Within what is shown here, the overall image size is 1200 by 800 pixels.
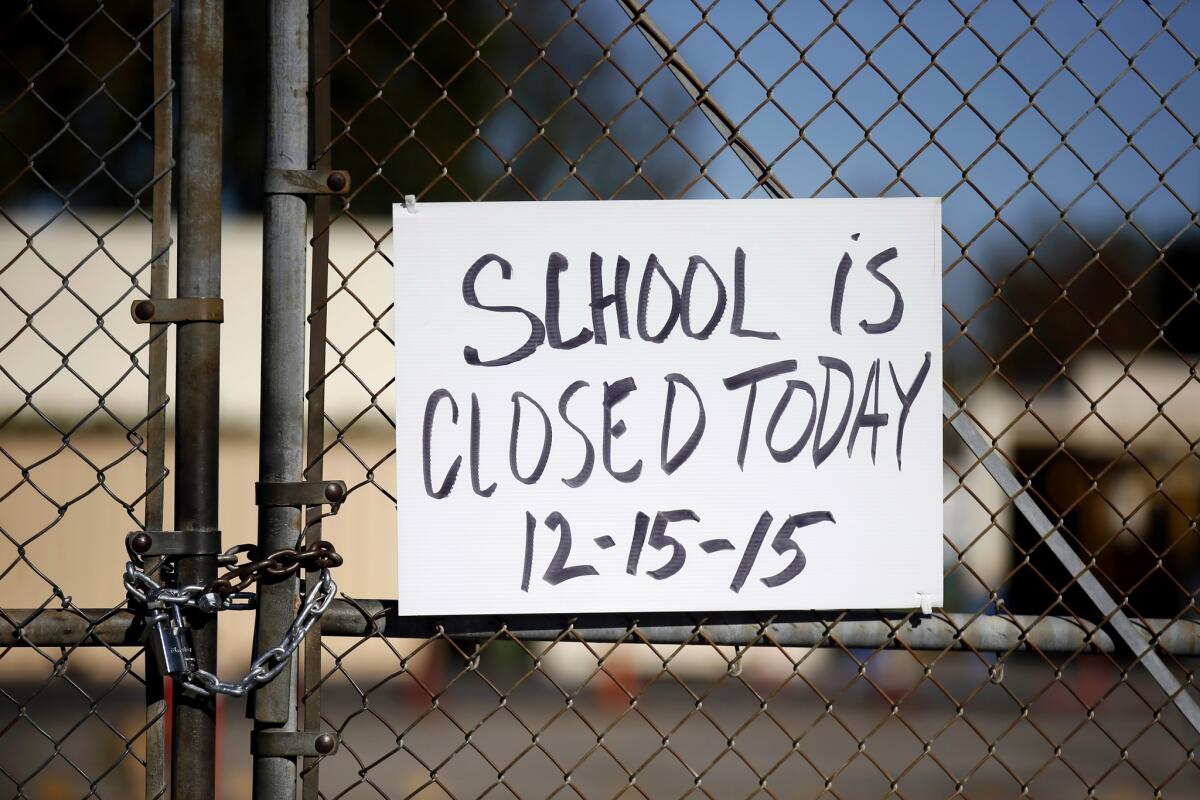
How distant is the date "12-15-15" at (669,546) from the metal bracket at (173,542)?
0.44 metres

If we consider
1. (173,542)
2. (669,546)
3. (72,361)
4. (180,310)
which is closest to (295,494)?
(173,542)

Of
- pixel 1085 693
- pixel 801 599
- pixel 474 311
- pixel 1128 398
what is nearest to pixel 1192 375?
pixel 801 599

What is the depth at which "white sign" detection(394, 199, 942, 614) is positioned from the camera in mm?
1478

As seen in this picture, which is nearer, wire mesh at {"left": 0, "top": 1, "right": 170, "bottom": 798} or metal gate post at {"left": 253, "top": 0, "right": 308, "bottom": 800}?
metal gate post at {"left": 253, "top": 0, "right": 308, "bottom": 800}

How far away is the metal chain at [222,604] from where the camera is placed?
4.43 ft

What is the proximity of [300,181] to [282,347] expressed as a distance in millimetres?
229

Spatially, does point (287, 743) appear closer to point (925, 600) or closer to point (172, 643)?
→ point (172, 643)

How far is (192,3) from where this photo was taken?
4.66 ft

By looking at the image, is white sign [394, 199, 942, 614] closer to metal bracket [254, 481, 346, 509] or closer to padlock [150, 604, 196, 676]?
metal bracket [254, 481, 346, 509]

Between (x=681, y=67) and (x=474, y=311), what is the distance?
48 centimetres

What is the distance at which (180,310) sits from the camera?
140 centimetres

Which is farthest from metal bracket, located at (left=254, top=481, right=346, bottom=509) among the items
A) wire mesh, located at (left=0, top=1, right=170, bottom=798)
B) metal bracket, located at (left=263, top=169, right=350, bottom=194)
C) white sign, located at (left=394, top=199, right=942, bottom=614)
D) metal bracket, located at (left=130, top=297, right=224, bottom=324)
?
wire mesh, located at (left=0, top=1, right=170, bottom=798)

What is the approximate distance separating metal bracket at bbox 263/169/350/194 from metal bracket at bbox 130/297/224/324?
174mm

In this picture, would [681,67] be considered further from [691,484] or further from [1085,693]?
[1085,693]
